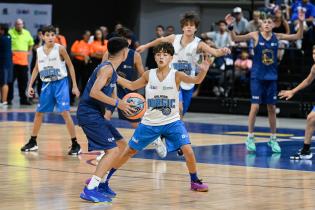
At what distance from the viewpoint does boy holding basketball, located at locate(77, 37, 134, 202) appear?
980 cm

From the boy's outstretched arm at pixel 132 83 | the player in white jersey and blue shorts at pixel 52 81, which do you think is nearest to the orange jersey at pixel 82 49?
the player in white jersey and blue shorts at pixel 52 81

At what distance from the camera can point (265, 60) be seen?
15.4 metres

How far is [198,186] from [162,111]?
0.99 metres

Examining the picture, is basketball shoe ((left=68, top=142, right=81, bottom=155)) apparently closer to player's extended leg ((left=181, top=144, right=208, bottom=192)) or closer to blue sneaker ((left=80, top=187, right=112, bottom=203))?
player's extended leg ((left=181, top=144, right=208, bottom=192))

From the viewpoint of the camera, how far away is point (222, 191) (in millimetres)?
10508

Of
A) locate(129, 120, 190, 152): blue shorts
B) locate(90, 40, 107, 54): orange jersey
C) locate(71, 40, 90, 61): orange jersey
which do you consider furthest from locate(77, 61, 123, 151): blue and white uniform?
locate(71, 40, 90, 61): orange jersey

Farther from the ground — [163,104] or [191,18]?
[191,18]

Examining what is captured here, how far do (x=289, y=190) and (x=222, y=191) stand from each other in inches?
32.5

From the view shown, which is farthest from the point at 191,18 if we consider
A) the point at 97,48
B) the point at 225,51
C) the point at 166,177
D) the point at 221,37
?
the point at 97,48

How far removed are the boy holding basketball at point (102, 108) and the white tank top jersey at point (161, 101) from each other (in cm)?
57

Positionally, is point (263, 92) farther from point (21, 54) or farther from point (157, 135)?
point (21, 54)

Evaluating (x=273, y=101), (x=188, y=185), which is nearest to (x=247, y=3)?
(x=273, y=101)

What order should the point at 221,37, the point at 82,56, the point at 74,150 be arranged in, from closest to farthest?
the point at 74,150, the point at 221,37, the point at 82,56

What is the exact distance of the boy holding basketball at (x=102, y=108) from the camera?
32.1 ft
